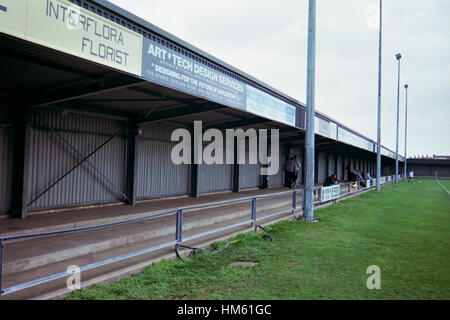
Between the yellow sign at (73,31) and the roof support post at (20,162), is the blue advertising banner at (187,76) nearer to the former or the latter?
the yellow sign at (73,31)

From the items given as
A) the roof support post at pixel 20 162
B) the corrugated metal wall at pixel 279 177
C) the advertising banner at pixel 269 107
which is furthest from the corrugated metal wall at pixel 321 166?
the roof support post at pixel 20 162

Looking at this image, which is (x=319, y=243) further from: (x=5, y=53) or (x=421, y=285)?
(x=5, y=53)

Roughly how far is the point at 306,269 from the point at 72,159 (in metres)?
6.40

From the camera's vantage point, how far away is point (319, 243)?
24.5 ft

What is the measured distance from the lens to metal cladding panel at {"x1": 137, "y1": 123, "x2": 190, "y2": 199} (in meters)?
11.4

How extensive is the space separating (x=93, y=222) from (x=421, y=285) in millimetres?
6267

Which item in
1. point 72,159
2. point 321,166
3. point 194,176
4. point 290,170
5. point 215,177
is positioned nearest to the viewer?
point 72,159

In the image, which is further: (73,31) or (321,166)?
(321,166)

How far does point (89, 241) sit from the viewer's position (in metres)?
6.18

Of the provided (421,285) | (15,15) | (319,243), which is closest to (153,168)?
(319,243)

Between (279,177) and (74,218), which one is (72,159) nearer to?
(74,218)

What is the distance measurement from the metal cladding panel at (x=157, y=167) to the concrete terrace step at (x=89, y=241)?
7.87ft

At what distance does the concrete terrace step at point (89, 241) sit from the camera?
5.03m

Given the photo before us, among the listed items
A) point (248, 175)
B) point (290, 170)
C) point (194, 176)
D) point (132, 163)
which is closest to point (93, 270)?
point (132, 163)
